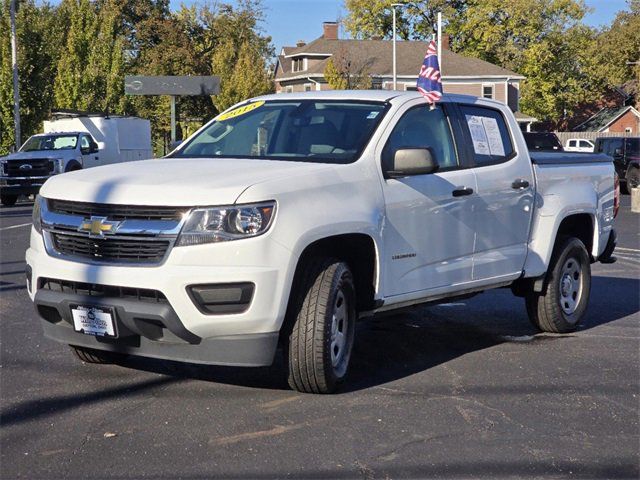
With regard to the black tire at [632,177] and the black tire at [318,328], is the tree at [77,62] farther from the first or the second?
the black tire at [318,328]

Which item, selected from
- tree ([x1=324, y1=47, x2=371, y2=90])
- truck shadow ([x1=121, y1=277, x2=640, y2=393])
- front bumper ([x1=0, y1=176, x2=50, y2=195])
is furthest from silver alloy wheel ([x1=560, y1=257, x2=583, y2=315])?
tree ([x1=324, y1=47, x2=371, y2=90])

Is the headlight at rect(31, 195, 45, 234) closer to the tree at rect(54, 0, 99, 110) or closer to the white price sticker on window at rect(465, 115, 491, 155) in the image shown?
the white price sticker on window at rect(465, 115, 491, 155)

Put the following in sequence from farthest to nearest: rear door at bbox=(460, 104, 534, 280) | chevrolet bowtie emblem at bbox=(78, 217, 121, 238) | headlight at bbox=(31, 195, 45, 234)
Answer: rear door at bbox=(460, 104, 534, 280) → headlight at bbox=(31, 195, 45, 234) → chevrolet bowtie emblem at bbox=(78, 217, 121, 238)

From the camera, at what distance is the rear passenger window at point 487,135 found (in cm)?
721

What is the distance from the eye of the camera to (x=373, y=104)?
664 cm

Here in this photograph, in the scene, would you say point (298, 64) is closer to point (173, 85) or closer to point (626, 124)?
point (626, 124)

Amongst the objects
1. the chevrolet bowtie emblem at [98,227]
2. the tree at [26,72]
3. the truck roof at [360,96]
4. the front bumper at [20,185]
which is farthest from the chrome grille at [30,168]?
the chevrolet bowtie emblem at [98,227]

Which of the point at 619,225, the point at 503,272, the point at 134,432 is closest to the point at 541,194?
the point at 503,272

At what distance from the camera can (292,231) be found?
530cm

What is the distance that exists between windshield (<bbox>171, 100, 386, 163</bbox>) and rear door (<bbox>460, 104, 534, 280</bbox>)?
3.34 feet

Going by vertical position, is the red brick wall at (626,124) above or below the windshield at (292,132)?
above

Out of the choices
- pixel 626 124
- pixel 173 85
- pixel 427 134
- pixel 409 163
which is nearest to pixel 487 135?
pixel 427 134

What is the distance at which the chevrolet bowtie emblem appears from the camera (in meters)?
5.34

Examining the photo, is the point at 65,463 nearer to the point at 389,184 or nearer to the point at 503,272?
the point at 389,184
